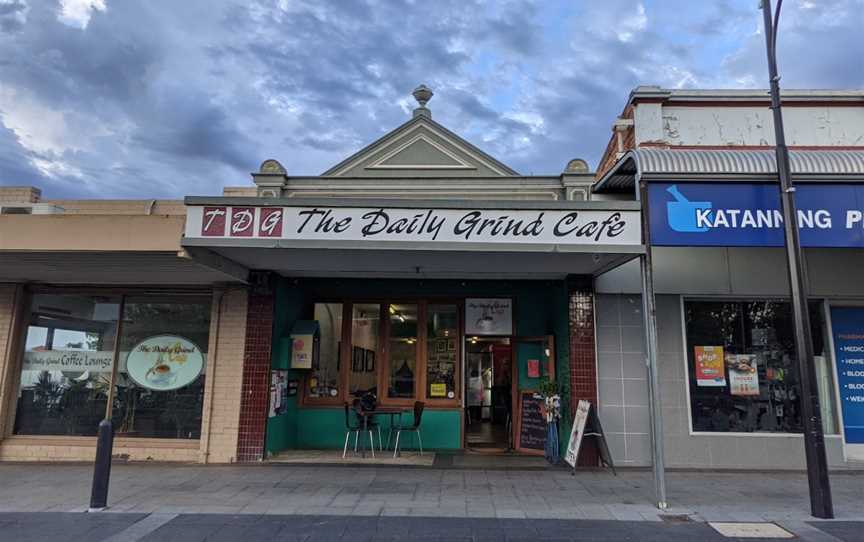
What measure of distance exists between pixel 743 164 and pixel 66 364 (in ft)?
38.3

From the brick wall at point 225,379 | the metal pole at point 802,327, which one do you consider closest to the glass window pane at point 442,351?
the brick wall at point 225,379

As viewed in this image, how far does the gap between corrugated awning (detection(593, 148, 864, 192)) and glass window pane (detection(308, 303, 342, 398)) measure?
6.52m

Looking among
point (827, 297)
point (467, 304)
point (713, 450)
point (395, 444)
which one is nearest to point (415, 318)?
point (467, 304)

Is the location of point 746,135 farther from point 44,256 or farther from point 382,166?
point 44,256

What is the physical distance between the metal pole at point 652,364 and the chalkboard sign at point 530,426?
3.29 m

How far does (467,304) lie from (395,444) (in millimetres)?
2998

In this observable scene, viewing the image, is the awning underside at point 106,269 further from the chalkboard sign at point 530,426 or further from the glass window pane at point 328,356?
the chalkboard sign at point 530,426

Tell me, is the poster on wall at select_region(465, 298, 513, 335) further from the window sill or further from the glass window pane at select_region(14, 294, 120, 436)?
the glass window pane at select_region(14, 294, 120, 436)

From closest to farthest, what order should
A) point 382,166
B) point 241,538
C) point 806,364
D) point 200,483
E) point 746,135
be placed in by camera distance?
point 241,538 < point 806,364 < point 200,483 < point 746,135 < point 382,166

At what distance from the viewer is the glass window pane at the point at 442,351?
10805 millimetres

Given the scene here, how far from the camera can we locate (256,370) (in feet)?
31.4

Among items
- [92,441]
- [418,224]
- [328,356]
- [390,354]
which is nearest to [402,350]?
[390,354]

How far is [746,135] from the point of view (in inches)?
387

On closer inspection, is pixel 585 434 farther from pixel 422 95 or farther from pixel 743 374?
pixel 422 95
